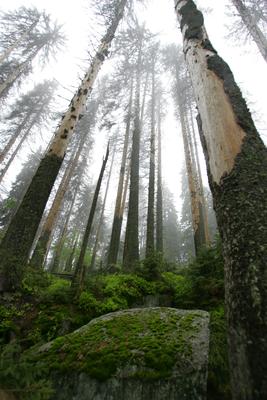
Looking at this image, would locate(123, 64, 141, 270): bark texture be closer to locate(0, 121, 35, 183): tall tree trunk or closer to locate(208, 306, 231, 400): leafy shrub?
locate(208, 306, 231, 400): leafy shrub

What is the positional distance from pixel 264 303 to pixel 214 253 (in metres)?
4.81

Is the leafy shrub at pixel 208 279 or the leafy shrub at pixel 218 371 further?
the leafy shrub at pixel 208 279

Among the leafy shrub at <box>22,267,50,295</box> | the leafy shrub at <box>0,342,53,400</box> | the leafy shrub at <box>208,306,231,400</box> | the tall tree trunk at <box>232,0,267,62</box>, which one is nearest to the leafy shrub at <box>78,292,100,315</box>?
the leafy shrub at <box>22,267,50,295</box>

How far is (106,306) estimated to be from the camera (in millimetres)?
5289

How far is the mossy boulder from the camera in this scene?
2.52m

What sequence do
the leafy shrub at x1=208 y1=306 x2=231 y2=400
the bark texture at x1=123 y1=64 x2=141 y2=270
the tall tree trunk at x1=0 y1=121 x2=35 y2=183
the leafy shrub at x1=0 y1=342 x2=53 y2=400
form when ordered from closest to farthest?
the leafy shrub at x1=0 y1=342 x2=53 y2=400 → the leafy shrub at x1=208 y1=306 x2=231 y2=400 → the bark texture at x1=123 y1=64 x2=141 y2=270 → the tall tree trunk at x1=0 y1=121 x2=35 y2=183

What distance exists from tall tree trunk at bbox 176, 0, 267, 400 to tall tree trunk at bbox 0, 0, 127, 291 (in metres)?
4.47

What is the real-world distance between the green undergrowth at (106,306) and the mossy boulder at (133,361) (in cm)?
3

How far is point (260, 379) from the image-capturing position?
123cm

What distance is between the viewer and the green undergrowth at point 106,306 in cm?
273

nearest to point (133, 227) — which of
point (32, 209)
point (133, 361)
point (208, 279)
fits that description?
point (208, 279)

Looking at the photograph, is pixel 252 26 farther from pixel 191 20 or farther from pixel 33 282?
pixel 33 282

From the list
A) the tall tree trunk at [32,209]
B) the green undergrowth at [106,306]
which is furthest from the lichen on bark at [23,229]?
the green undergrowth at [106,306]

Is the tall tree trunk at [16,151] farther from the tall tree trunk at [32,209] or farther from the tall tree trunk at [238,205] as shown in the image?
the tall tree trunk at [238,205]
